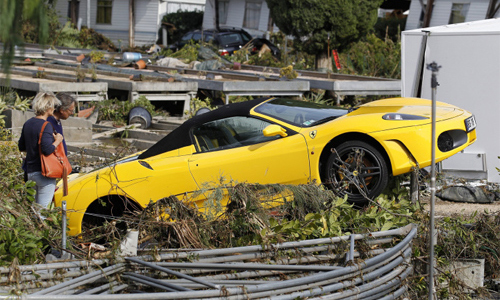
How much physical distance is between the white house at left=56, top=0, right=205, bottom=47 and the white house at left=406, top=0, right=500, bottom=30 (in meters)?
16.8

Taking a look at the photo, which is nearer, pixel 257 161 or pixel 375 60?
pixel 257 161

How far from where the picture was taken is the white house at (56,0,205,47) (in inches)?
1667

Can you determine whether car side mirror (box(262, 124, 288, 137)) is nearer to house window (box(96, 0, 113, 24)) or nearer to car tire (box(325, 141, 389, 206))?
car tire (box(325, 141, 389, 206))

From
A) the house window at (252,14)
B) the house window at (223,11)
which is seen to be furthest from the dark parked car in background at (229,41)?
the house window at (223,11)

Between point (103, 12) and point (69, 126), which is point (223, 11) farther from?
point (69, 126)

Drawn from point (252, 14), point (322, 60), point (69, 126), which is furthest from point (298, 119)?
point (252, 14)

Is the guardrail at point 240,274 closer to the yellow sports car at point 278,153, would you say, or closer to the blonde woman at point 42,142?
the yellow sports car at point 278,153

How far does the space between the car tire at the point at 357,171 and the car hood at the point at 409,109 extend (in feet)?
1.70

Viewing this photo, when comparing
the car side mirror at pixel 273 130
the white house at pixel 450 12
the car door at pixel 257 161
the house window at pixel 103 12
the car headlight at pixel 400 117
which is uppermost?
the white house at pixel 450 12

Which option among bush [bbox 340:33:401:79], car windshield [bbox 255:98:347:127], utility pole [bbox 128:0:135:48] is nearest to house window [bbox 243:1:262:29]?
utility pole [bbox 128:0:135:48]

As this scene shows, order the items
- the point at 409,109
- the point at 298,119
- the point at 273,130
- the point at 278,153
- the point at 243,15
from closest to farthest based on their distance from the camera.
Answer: the point at 273,130
the point at 278,153
the point at 409,109
the point at 298,119
the point at 243,15

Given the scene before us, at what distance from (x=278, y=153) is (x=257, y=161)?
236 mm

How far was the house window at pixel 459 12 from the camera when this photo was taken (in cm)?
3275

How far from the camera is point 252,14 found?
40281 millimetres
